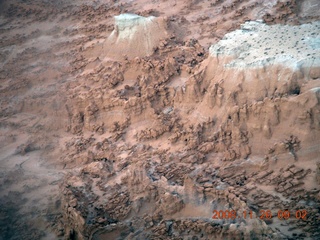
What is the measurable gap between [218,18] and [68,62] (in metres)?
5.18

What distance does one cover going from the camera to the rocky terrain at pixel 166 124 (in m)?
9.31

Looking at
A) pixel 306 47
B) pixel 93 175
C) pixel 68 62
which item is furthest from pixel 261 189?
pixel 68 62

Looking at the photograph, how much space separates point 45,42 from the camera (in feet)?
54.7

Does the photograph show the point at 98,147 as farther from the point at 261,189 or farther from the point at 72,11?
the point at 72,11

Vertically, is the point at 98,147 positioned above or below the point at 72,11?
below
